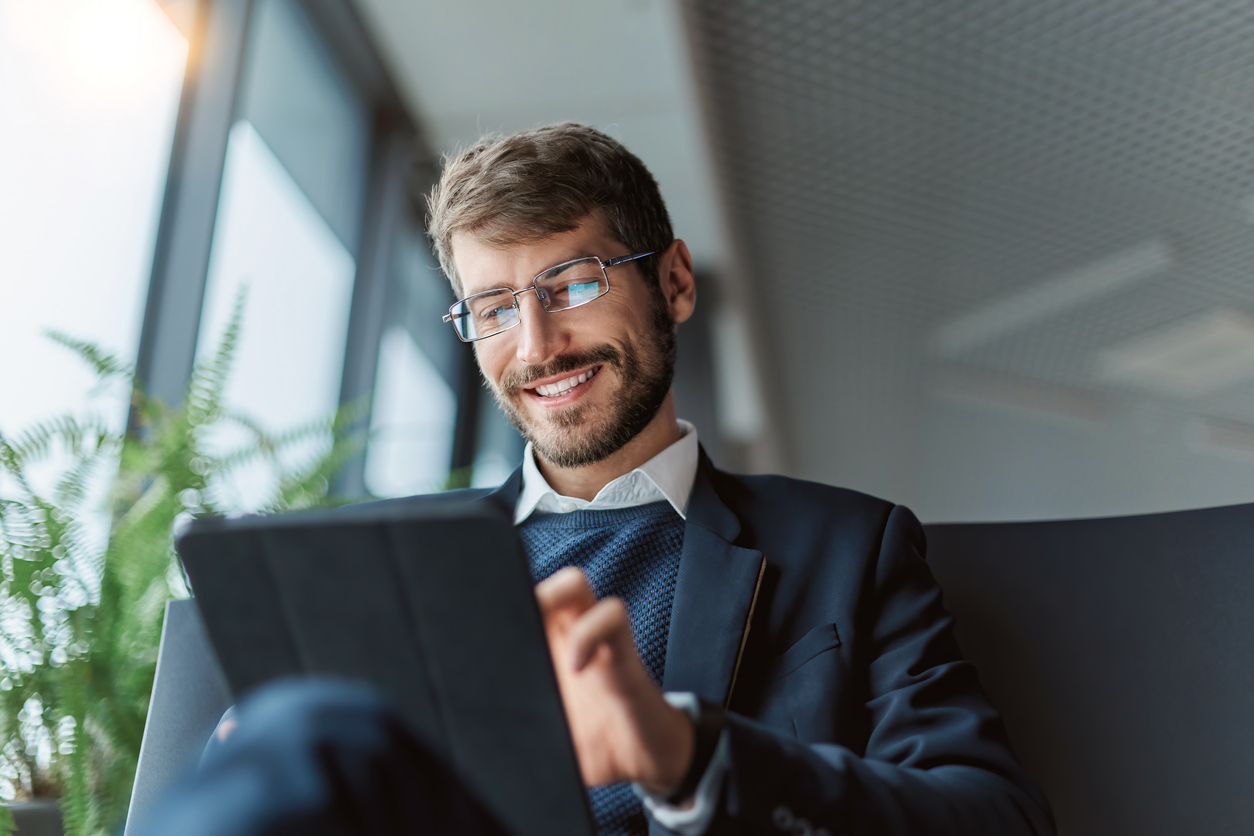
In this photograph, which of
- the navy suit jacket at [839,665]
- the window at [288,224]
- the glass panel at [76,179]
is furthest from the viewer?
the window at [288,224]

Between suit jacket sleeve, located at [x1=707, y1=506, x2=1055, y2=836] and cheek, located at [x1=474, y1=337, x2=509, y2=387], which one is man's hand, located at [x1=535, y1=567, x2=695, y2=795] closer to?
Answer: suit jacket sleeve, located at [x1=707, y1=506, x2=1055, y2=836]

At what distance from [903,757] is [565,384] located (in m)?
0.64

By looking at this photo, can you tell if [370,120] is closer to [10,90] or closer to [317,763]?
[10,90]

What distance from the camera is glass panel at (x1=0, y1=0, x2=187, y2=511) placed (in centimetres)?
170

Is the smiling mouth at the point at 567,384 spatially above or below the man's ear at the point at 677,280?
below

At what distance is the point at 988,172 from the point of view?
3.44 metres

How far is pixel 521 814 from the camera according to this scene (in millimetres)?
622

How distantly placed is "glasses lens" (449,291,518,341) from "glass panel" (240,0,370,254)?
1.60m

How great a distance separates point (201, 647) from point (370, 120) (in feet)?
9.54

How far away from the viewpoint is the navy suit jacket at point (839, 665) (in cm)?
73

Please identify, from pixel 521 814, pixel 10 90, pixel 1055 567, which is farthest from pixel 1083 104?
pixel 521 814

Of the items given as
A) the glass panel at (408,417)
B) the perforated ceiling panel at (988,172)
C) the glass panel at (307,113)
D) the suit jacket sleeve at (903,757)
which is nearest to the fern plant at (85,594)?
the suit jacket sleeve at (903,757)

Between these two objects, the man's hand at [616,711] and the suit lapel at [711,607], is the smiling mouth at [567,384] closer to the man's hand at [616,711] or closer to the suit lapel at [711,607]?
the suit lapel at [711,607]

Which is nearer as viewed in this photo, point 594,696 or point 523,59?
point 594,696
